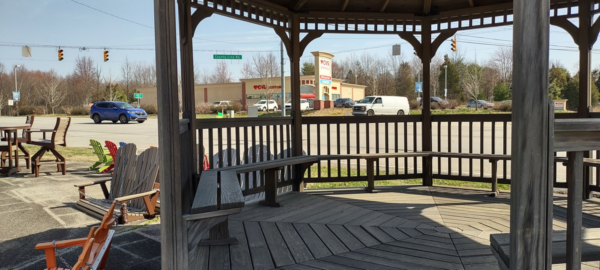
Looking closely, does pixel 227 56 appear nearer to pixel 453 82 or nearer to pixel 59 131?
pixel 59 131

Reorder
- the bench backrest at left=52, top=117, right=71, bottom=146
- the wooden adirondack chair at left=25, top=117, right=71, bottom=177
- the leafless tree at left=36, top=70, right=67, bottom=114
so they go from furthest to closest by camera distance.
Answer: the leafless tree at left=36, top=70, right=67, bottom=114
the bench backrest at left=52, top=117, right=71, bottom=146
the wooden adirondack chair at left=25, top=117, right=71, bottom=177

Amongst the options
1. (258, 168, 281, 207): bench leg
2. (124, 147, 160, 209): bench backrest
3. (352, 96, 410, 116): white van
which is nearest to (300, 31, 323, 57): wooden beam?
(258, 168, 281, 207): bench leg

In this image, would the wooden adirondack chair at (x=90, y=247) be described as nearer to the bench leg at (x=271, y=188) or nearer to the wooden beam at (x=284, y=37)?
the bench leg at (x=271, y=188)

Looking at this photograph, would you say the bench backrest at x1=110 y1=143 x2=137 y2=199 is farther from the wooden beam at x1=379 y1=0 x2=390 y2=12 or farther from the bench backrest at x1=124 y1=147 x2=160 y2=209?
the wooden beam at x1=379 y1=0 x2=390 y2=12

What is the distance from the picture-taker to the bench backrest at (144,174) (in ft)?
18.1

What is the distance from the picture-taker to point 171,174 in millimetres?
2141

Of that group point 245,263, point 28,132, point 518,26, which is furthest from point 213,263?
point 28,132

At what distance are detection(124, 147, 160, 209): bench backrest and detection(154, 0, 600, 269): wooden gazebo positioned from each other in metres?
0.69

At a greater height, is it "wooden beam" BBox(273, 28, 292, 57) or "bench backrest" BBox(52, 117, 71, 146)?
"wooden beam" BBox(273, 28, 292, 57)

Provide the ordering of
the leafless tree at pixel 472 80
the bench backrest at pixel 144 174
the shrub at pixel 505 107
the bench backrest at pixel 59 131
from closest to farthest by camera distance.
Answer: the bench backrest at pixel 144 174
the bench backrest at pixel 59 131
the shrub at pixel 505 107
the leafless tree at pixel 472 80

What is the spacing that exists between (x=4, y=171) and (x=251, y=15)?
25.1ft

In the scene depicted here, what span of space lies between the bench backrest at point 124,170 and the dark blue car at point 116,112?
25.0 meters

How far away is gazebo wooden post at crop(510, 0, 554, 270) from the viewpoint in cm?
194

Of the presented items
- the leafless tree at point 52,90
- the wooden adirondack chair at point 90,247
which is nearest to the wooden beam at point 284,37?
the wooden adirondack chair at point 90,247
